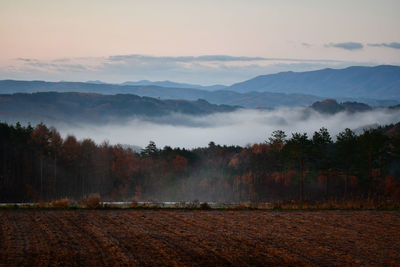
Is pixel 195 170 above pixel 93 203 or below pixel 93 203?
below

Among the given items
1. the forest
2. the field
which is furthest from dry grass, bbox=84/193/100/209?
the forest

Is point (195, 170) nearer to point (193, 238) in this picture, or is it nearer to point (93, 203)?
point (93, 203)

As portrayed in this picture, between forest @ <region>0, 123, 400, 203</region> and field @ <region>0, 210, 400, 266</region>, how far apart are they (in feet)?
121

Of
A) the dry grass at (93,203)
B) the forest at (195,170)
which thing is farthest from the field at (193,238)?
the forest at (195,170)

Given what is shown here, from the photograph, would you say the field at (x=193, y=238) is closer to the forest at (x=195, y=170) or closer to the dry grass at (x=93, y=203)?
the dry grass at (x=93, y=203)

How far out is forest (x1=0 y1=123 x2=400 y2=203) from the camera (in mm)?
66062

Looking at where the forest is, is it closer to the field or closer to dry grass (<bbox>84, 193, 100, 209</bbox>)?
dry grass (<bbox>84, 193, 100, 209</bbox>)

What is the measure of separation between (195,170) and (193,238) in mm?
92304

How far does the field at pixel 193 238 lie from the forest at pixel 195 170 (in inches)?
1457

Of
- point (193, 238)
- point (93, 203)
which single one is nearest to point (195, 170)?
point (93, 203)

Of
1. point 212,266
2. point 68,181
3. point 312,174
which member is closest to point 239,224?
point 212,266

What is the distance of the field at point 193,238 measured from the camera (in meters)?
14.3

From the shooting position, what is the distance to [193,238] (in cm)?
1762

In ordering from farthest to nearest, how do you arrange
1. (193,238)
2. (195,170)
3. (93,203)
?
(195,170) → (93,203) → (193,238)
